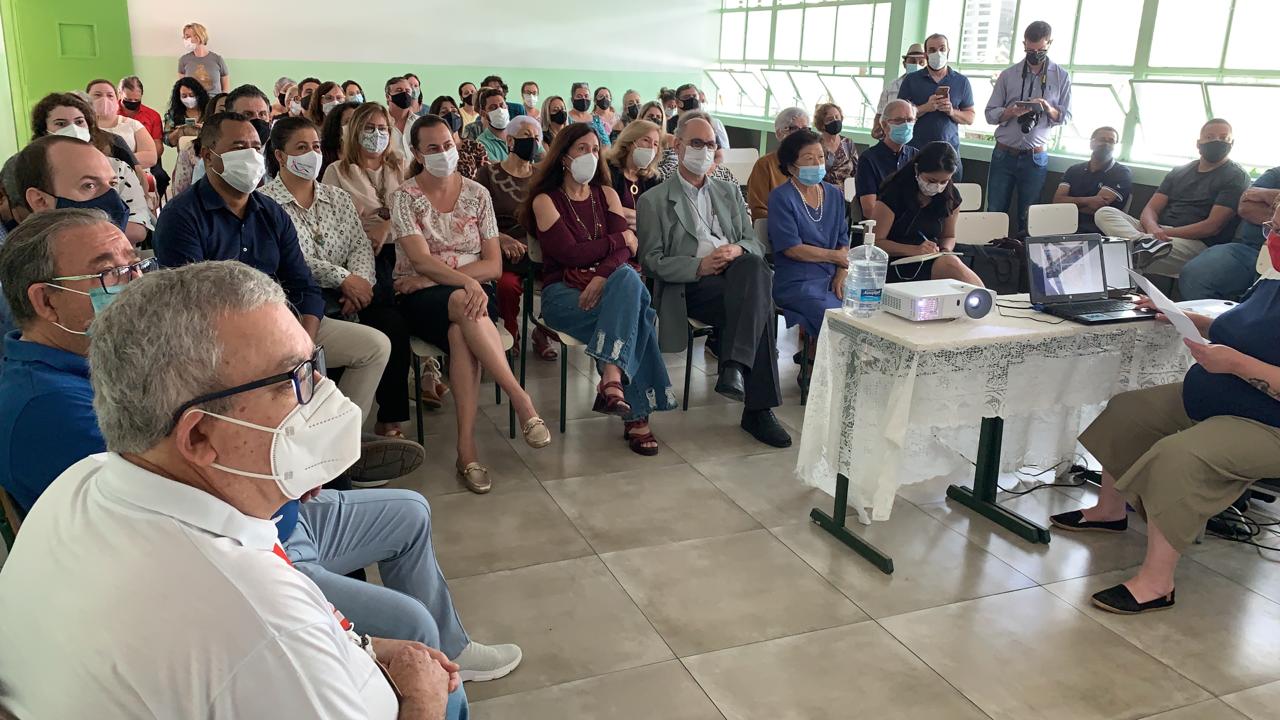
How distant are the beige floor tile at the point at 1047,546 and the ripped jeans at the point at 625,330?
1.10 meters

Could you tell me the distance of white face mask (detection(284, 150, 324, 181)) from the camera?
3.33 meters

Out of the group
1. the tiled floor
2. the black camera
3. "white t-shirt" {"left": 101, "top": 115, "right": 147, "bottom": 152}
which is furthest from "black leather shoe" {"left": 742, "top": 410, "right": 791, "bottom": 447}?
"white t-shirt" {"left": 101, "top": 115, "right": 147, "bottom": 152}

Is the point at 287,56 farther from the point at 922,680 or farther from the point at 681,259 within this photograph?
the point at 922,680

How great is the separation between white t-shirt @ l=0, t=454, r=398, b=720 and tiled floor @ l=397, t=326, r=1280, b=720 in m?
1.14

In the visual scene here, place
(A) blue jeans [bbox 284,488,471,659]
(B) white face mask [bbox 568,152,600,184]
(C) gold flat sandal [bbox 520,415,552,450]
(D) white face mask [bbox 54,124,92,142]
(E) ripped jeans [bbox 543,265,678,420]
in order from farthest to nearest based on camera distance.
→ (D) white face mask [bbox 54,124,92,142] → (B) white face mask [bbox 568,152,600,184] → (E) ripped jeans [bbox 543,265,678,420] → (C) gold flat sandal [bbox 520,415,552,450] → (A) blue jeans [bbox 284,488,471,659]

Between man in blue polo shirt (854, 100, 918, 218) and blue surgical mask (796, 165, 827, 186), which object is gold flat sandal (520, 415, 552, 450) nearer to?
blue surgical mask (796, 165, 827, 186)

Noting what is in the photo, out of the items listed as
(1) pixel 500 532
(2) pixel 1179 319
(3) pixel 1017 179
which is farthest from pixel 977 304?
(3) pixel 1017 179

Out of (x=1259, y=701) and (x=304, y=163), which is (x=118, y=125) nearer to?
(x=304, y=163)

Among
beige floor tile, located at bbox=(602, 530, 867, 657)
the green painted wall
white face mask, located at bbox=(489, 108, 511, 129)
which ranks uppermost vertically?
the green painted wall

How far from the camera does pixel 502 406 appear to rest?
387cm

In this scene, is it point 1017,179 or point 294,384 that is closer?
point 294,384

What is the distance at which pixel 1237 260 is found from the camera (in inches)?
187

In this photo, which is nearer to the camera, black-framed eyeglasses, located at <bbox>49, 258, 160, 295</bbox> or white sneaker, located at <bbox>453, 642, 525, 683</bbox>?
black-framed eyeglasses, located at <bbox>49, 258, 160, 295</bbox>

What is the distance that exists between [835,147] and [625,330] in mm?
2578
